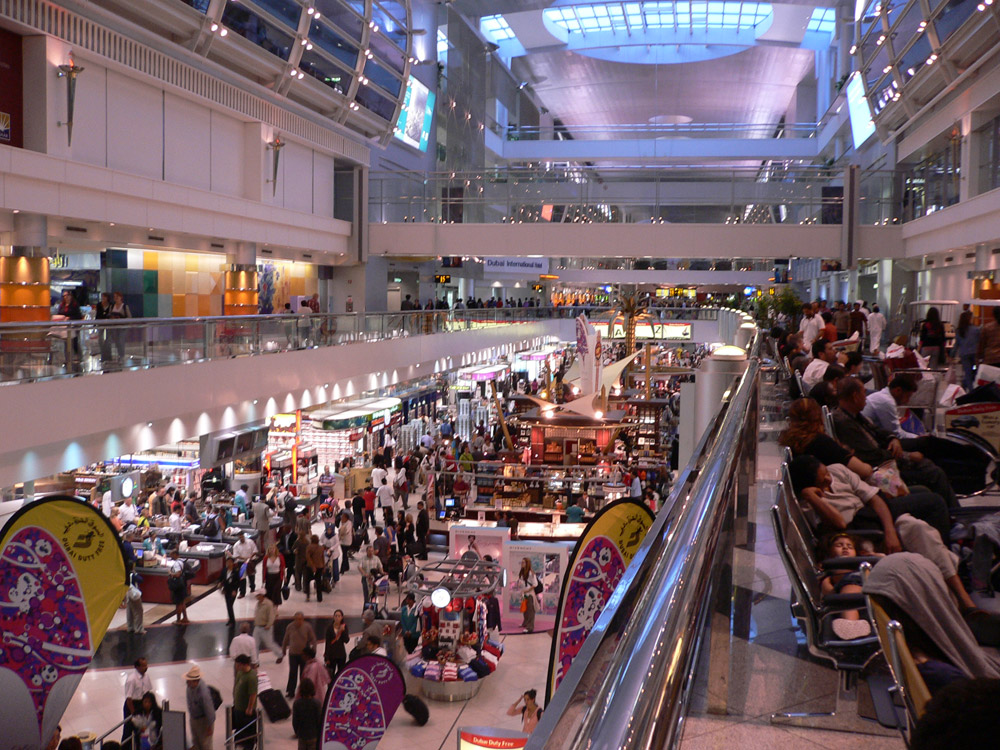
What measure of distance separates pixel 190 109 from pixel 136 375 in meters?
9.22

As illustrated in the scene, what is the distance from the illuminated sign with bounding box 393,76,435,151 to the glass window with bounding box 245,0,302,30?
8148 mm

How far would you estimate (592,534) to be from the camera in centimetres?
497

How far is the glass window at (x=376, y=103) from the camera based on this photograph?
25.8 meters

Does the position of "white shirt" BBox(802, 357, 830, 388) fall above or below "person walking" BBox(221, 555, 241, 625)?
above

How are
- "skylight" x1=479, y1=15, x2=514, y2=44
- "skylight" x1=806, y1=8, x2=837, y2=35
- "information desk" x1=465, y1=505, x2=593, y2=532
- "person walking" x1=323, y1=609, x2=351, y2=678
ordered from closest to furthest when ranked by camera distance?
"person walking" x1=323, y1=609, x2=351, y2=678
"information desk" x1=465, y1=505, x2=593, y2=532
"skylight" x1=806, y1=8, x2=837, y2=35
"skylight" x1=479, y1=15, x2=514, y2=44

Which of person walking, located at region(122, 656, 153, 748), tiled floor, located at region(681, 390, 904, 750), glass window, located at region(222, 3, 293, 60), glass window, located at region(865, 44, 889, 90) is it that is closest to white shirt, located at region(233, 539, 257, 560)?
person walking, located at region(122, 656, 153, 748)

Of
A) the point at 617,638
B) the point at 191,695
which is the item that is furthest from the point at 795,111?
the point at 617,638

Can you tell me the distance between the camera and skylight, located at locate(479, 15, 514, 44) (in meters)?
39.2

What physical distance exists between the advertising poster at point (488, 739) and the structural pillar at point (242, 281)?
16.9 metres

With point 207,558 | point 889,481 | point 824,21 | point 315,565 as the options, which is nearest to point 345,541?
point 315,565

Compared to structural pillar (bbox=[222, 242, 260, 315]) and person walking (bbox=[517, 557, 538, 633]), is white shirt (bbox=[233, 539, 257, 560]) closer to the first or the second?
person walking (bbox=[517, 557, 538, 633])

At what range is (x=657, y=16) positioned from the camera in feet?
125

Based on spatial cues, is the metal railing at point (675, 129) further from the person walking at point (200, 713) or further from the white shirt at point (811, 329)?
the person walking at point (200, 713)

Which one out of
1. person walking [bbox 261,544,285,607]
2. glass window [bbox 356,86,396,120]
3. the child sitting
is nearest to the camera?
the child sitting
